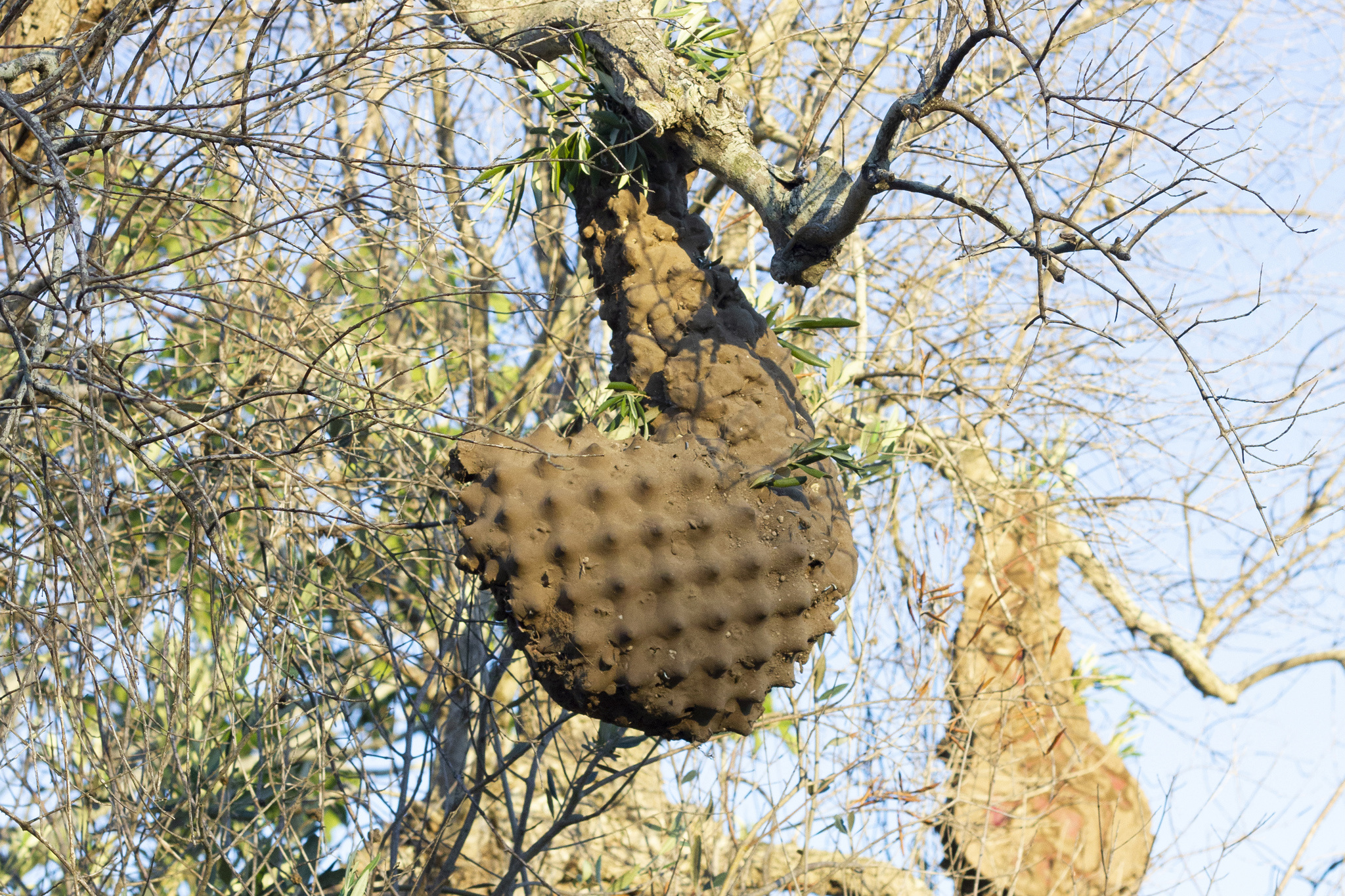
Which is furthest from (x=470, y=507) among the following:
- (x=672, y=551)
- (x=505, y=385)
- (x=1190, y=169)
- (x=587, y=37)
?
(x=505, y=385)

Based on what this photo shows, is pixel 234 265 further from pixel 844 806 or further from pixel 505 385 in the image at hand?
pixel 844 806

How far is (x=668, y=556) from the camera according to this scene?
78.2 inches

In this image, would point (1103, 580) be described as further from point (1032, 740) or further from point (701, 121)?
point (701, 121)

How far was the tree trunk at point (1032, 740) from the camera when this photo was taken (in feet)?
13.4

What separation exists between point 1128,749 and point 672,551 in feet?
12.3

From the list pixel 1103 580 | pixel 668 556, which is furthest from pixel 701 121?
pixel 1103 580

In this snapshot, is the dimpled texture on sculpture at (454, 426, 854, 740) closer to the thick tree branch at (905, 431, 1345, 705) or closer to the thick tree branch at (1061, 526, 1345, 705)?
the thick tree branch at (905, 431, 1345, 705)

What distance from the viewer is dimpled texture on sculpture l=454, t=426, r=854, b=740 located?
198 cm

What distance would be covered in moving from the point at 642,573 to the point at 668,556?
55mm

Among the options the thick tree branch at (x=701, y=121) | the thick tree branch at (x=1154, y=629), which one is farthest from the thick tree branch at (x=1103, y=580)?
the thick tree branch at (x=701, y=121)

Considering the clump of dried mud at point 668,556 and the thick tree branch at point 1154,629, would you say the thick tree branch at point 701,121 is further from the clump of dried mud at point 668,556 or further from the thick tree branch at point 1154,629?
the thick tree branch at point 1154,629

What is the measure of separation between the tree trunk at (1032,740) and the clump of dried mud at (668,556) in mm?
1960

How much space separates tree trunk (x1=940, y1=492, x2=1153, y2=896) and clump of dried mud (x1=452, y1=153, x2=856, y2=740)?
1960mm

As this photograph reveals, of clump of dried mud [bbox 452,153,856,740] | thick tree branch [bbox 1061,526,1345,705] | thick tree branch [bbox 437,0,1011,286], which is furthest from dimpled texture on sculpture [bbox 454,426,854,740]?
thick tree branch [bbox 1061,526,1345,705]
